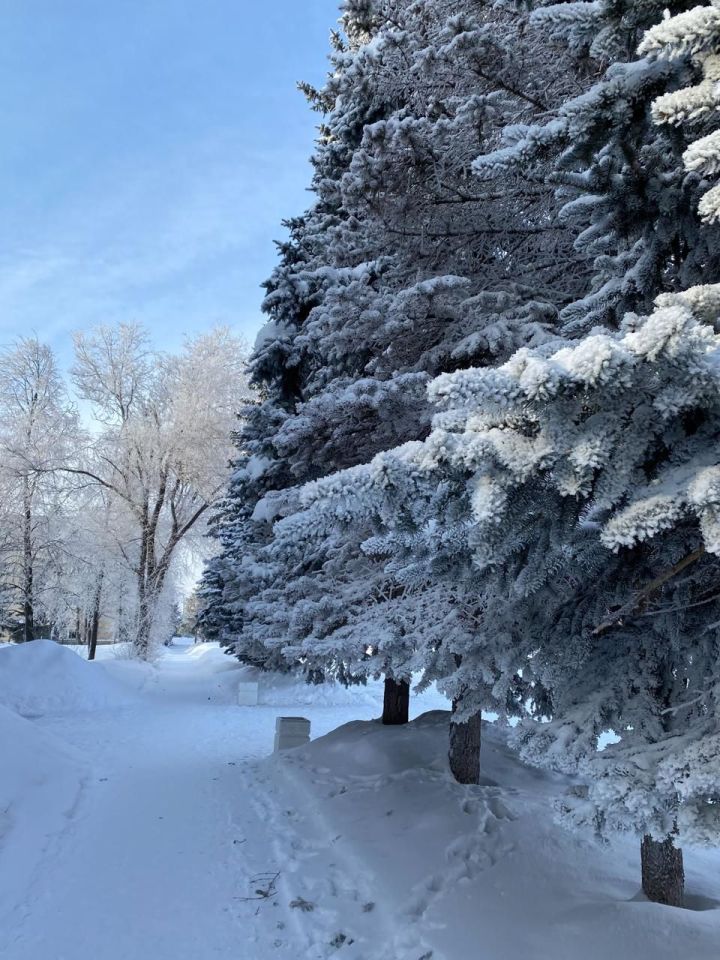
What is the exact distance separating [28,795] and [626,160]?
7.46 m

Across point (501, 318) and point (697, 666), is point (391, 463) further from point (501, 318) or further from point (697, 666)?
point (501, 318)

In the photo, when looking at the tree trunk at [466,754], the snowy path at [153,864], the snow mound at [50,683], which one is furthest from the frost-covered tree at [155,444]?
the tree trunk at [466,754]

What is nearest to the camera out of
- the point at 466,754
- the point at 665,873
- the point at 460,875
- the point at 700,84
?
the point at 700,84

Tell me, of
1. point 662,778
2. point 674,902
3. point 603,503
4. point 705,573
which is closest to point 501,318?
point 705,573

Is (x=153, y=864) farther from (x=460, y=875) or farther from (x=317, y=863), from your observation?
(x=460, y=875)

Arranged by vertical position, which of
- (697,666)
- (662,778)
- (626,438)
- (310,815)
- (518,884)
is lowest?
(310,815)

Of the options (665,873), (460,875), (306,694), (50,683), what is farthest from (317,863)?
(306,694)

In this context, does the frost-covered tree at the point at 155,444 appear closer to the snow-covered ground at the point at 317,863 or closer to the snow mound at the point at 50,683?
the snow mound at the point at 50,683

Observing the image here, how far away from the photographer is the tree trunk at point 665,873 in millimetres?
3533

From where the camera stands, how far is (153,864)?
5008 mm

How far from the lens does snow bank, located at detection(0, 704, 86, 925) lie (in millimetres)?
4707

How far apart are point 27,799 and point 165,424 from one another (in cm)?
1550

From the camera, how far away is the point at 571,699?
10.5 feet

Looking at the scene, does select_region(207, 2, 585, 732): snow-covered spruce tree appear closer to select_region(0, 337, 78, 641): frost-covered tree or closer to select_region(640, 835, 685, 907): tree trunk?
select_region(640, 835, 685, 907): tree trunk
